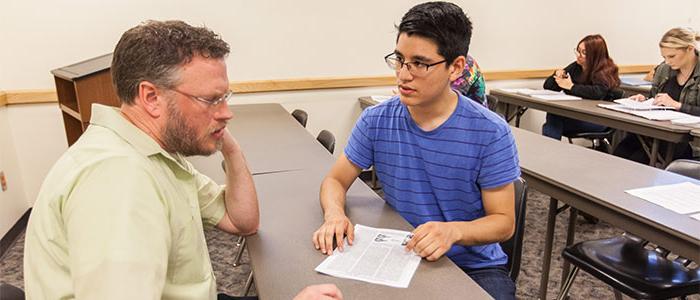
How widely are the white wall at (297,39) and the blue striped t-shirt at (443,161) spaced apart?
7.55ft

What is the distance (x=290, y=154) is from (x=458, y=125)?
1090mm

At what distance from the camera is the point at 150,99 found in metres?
0.93

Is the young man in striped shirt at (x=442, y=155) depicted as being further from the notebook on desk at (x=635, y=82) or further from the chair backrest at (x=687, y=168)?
the notebook on desk at (x=635, y=82)

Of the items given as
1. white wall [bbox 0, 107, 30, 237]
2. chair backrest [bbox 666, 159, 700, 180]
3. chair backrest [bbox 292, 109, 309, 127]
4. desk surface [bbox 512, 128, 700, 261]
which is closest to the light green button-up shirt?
desk surface [bbox 512, 128, 700, 261]

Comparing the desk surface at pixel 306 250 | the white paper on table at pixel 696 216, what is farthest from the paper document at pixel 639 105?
the desk surface at pixel 306 250

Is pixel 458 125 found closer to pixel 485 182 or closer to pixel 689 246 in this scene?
pixel 485 182

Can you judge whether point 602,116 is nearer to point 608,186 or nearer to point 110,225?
point 608,186

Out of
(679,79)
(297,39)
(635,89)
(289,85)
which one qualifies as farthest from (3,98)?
(635,89)

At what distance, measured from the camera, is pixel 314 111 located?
3914 millimetres

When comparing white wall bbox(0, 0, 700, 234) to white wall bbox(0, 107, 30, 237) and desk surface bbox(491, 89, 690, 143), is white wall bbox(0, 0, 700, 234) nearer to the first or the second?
white wall bbox(0, 107, 30, 237)

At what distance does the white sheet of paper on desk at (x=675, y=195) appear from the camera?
1.56m

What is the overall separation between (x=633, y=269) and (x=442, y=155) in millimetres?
909

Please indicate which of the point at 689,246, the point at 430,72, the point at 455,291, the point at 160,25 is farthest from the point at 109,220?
the point at 689,246

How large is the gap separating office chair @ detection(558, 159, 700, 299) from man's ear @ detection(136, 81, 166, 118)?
1587 millimetres
